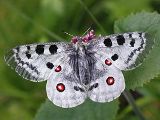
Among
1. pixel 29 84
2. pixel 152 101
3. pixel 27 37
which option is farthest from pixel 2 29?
pixel 152 101

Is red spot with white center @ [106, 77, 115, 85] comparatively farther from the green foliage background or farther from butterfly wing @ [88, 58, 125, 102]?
the green foliage background

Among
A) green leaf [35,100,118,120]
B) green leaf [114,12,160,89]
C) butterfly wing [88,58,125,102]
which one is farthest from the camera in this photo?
green leaf [35,100,118,120]

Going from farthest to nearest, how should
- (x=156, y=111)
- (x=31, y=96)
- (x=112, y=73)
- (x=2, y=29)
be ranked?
(x=2, y=29)
(x=31, y=96)
(x=156, y=111)
(x=112, y=73)

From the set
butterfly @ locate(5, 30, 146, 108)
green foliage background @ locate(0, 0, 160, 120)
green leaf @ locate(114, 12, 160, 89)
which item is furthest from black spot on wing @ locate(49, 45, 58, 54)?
green foliage background @ locate(0, 0, 160, 120)

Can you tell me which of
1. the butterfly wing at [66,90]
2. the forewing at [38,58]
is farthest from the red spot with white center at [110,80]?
the forewing at [38,58]

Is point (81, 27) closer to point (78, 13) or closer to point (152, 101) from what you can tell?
point (78, 13)

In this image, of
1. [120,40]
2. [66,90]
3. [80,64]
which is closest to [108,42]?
[120,40]
